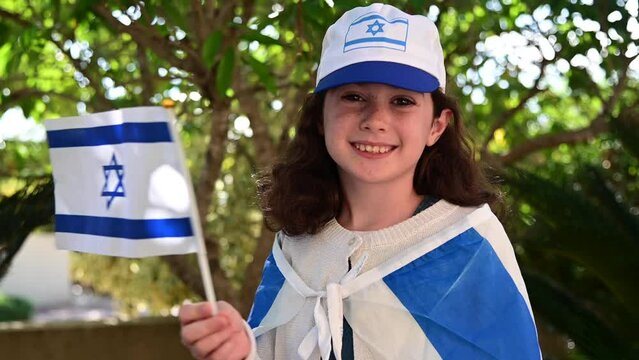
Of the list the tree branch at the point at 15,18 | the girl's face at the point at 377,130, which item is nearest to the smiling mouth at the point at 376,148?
the girl's face at the point at 377,130

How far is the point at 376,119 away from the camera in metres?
2.71

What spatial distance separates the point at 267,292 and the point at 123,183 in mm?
706

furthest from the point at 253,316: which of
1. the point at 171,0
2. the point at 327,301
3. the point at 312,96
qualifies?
the point at 171,0

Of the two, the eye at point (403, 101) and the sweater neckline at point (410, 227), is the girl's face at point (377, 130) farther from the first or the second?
the sweater neckline at point (410, 227)

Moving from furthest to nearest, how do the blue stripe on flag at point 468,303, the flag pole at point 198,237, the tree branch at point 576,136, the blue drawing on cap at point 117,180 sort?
1. the tree branch at point 576,136
2. the blue stripe on flag at point 468,303
3. the blue drawing on cap at point 117,180
4. the flag pole at point 198,237

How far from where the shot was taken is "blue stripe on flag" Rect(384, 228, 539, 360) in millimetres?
2607

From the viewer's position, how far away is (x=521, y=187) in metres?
5.43

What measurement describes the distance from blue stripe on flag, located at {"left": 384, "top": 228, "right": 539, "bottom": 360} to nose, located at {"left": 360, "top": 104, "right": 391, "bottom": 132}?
1.05 ft

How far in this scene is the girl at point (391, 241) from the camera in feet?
8.68

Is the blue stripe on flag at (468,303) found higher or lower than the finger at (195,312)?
lower

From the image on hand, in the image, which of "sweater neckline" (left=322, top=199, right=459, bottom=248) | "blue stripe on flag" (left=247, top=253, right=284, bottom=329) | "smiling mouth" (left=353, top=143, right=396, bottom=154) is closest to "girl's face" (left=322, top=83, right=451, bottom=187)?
"smiling mouth" (left=353, top=143, right=396, bottom=154)

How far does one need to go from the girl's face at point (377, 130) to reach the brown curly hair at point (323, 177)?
0.16m

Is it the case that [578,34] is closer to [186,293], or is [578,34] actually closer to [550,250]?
[550,250]

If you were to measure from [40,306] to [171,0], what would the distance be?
31.0m
